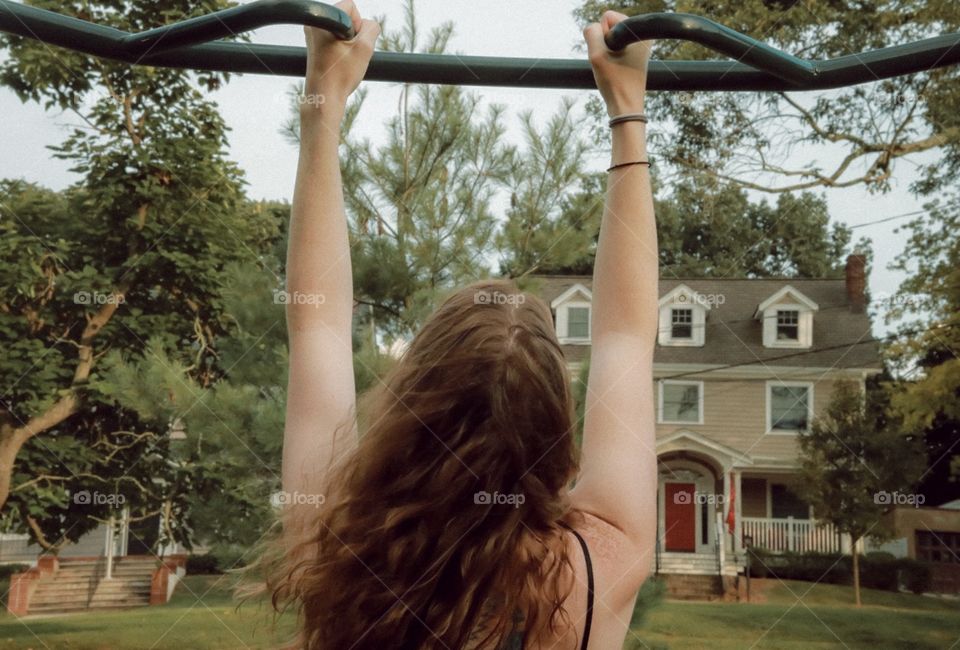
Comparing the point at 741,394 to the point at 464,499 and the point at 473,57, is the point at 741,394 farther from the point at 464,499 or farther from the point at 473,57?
the point at 464,499

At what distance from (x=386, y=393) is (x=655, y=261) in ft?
0.66

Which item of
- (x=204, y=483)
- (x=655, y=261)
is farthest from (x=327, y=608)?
(x=204, y=483)

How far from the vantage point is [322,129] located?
67cm

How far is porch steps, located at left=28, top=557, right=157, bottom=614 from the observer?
339 inches

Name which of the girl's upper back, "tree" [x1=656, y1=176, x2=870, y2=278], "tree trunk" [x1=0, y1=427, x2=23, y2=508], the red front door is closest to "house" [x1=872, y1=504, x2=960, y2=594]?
the red front door

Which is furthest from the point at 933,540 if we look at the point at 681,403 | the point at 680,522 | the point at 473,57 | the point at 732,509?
the point at 473,57

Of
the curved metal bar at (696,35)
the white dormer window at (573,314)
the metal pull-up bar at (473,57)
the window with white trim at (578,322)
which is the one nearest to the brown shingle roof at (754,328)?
the window with white trim at (578,322)

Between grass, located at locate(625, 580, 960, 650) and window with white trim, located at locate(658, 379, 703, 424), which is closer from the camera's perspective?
grass, located at locate(625, 580, 960, 650)

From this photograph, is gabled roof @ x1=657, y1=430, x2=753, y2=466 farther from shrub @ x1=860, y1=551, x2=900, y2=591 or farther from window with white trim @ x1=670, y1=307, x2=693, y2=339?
shrub @ x1=860, y1=551, x2=900, y2=591

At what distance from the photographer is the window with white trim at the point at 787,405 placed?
36.7 ft

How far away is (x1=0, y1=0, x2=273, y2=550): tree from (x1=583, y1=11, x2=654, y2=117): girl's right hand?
5.75 metres

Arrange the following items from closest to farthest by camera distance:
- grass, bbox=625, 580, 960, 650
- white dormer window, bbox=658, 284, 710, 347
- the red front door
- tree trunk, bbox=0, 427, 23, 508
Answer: tree trunk, bbox=0, 427, 23, 508
grass, bbox=625, 580, 960, 650
white dormer window, bbox=658, 284, 710, 347
the red front door

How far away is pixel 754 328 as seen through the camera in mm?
11672

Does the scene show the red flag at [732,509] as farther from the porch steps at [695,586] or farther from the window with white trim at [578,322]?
the window with white trim at [578,322]
